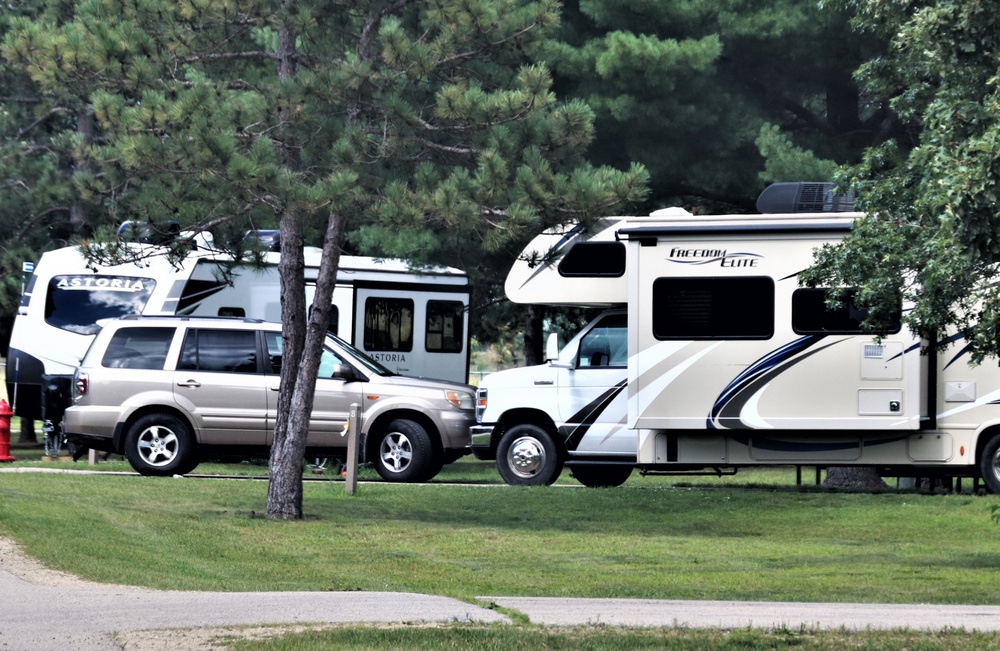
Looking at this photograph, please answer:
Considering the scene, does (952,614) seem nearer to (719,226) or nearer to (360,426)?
(719,226)

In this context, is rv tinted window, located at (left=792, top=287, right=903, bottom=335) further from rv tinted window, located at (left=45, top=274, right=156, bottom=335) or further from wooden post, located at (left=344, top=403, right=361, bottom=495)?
rv tinted window, located at (left=45, top=274, right=156, bottom=335)

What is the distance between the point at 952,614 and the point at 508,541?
561 cm

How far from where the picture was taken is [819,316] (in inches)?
683

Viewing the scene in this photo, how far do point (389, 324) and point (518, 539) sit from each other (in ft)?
32.9

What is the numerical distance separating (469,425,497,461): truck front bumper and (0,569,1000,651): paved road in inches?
337

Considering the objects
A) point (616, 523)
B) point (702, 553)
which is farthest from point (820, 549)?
point (616, 523)

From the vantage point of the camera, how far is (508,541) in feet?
47.0

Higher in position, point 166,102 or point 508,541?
point 166,102

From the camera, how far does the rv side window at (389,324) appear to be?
939 inches

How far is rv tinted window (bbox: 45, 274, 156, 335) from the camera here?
23.2 metres

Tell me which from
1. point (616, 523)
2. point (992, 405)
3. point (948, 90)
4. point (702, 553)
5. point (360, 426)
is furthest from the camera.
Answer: point (360, 426)

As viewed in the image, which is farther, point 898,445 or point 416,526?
point 898,445

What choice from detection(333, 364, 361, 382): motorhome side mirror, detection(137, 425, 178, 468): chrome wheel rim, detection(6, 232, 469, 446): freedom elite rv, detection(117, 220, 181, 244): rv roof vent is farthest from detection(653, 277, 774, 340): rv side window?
detection(137, 425, 178, 468): chrome wheel rim

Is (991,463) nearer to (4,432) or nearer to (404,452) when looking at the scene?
(404,452)
